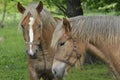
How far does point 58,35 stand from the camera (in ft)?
19.3

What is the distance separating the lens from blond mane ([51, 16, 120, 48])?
5.93m

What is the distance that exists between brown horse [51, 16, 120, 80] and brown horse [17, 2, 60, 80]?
165 cm

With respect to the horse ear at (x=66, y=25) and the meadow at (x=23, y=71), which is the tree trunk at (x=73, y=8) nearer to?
the meadow at (x=23, y=71)

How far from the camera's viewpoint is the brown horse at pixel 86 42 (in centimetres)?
590

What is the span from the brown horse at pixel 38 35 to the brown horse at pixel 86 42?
5.42 ft

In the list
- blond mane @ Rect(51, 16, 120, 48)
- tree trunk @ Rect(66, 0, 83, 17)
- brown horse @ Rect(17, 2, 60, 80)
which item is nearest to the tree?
tree trunk @ Rect(66, 0, 83, 17)

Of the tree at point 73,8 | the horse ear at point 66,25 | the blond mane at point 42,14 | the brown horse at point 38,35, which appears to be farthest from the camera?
the tree at point 73,8

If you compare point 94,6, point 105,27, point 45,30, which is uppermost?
point 105,27

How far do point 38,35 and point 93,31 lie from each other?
1965 mm

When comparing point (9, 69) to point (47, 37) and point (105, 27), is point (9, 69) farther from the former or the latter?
point (105, 27)

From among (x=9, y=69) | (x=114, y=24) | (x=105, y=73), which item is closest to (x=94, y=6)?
(x=105, y=73)

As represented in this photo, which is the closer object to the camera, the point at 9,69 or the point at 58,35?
the point at 58,35

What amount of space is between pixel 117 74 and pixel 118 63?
0.55ft

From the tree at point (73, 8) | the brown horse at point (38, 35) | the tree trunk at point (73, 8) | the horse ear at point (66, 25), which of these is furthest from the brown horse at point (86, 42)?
the tree trunk at point (73, 8)
